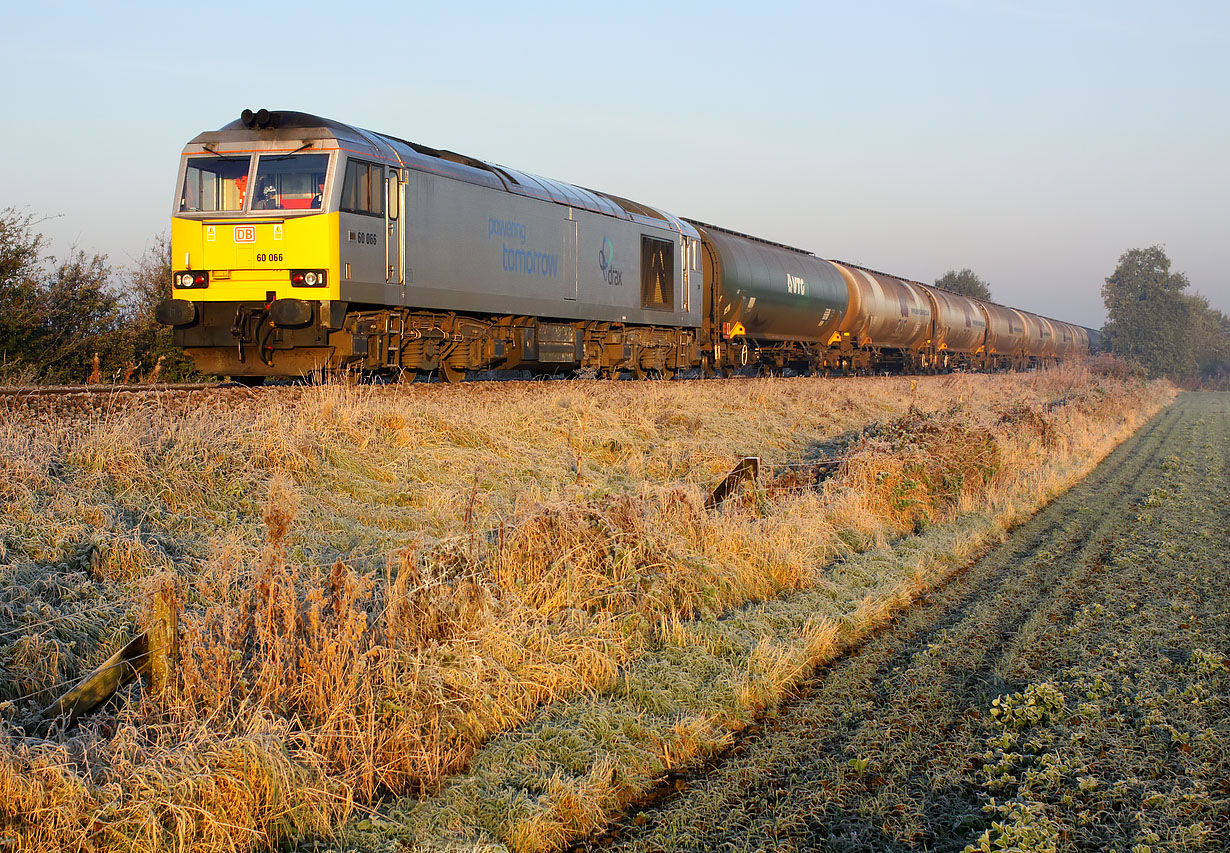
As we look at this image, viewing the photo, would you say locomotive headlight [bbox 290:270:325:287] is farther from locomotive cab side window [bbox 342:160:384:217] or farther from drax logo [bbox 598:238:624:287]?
drax logo [bbox 598:238:624:287]

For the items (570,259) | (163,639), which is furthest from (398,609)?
(570,259)

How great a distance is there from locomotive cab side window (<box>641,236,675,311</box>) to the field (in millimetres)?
9687

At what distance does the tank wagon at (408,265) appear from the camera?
11.7m

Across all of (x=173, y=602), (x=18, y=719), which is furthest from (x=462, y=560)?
(x=18, y=719)

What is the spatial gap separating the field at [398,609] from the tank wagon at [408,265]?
2.06 meters

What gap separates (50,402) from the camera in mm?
8617

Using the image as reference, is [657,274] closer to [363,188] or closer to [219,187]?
[363,188]

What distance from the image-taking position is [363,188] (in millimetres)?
12172

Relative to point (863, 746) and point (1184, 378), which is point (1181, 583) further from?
point (1184, 378)

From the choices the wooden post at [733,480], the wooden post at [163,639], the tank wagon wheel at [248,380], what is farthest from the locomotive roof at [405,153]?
the wooden post at [163,639]

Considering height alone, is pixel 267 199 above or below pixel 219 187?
below

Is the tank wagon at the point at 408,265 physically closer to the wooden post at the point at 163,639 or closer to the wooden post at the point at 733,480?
the wooden post at the point at 733,480

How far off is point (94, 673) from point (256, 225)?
903 centimetres

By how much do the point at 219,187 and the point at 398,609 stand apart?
9.32m
